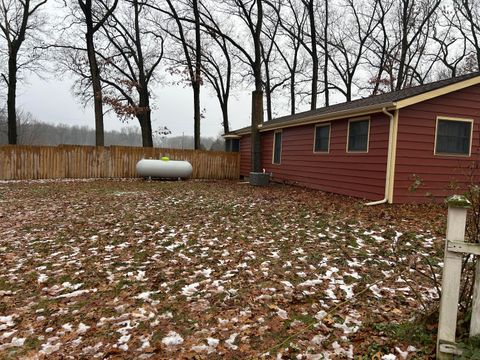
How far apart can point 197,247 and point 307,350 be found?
2.78 meters

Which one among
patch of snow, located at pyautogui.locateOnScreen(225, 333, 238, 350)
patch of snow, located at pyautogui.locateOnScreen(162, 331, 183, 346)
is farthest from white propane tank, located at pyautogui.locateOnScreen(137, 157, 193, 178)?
patch of snow, located at pyautogui.locateOnScreen(225, 333, 238, 350)

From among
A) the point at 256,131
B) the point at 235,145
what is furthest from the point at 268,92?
the point at 256,131

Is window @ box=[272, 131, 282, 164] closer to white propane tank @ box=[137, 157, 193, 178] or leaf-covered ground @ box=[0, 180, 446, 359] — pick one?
white propane tank @ box=[137, 157, 193, 178]

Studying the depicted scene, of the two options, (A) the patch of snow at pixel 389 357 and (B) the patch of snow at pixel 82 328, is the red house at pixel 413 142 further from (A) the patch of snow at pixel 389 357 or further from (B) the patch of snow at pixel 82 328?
(B) the patch of snow at pixel 82 328

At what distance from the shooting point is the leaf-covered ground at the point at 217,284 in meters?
2.79

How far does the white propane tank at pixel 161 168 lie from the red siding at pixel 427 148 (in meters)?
9.84

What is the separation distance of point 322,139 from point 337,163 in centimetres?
130

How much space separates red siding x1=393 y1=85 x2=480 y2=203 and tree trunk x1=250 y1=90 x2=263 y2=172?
23.6 ft

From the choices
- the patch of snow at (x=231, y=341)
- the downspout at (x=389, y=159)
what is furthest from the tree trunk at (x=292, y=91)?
the patch of snow at (x=231, y=341)

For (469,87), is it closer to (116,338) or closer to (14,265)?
(116,338)

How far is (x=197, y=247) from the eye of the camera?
5199 millimetres

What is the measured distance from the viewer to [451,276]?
7.83 ft

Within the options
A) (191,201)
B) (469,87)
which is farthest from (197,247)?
(469,87)

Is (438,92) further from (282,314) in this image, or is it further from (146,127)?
(146,127)
